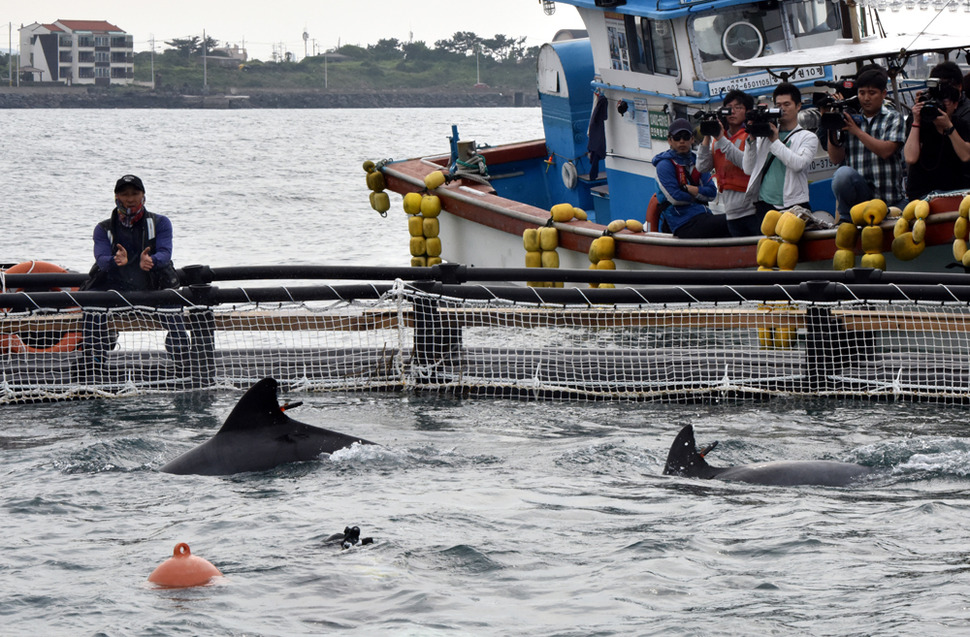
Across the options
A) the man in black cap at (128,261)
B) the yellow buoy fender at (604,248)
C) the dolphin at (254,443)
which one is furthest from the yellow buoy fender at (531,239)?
the dolphin at (254,443)

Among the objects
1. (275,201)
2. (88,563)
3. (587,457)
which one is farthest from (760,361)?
(275,201)

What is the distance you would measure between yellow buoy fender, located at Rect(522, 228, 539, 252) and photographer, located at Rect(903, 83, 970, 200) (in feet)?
16.2

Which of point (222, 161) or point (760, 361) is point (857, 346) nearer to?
point (760, 361)

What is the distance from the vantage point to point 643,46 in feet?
59.4

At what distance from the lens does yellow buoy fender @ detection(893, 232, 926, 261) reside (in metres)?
13.1

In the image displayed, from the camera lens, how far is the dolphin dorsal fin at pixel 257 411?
9141 mm

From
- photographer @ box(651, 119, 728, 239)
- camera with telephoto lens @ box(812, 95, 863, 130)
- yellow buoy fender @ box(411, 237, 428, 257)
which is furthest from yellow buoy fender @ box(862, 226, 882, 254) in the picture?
yellow buoy fender @ box(411, 237, 428, 257)

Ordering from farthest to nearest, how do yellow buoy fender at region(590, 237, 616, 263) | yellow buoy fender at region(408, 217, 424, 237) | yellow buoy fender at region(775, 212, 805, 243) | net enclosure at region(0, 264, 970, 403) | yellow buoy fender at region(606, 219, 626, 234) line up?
yellow buoy fender at region(408, 217, 424, 237)
yellow buoy fender at region(606, 219, 626, 234)
yellow buoy fender at region(590, 237, 616, 263)
yellow buoy fender at region(775, 212, 805, 243)
net enclosure at region(0, 264, 970, 403)

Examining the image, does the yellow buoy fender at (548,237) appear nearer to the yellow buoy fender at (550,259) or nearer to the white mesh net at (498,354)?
the yellow buoy fender at (550,259)

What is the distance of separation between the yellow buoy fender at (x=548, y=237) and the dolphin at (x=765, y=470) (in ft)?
26.5

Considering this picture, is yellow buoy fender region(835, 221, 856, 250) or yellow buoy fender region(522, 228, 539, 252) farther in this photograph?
yellow buoy fender region(522, 228, 539, 252)

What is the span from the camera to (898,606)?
6.95 m

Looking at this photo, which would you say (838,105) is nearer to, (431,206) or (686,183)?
(686,183)

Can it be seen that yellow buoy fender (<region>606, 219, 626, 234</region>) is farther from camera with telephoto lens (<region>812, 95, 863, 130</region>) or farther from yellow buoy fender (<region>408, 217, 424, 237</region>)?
yellow buoy fender (<region>408, 217, 424, 237</region>)
